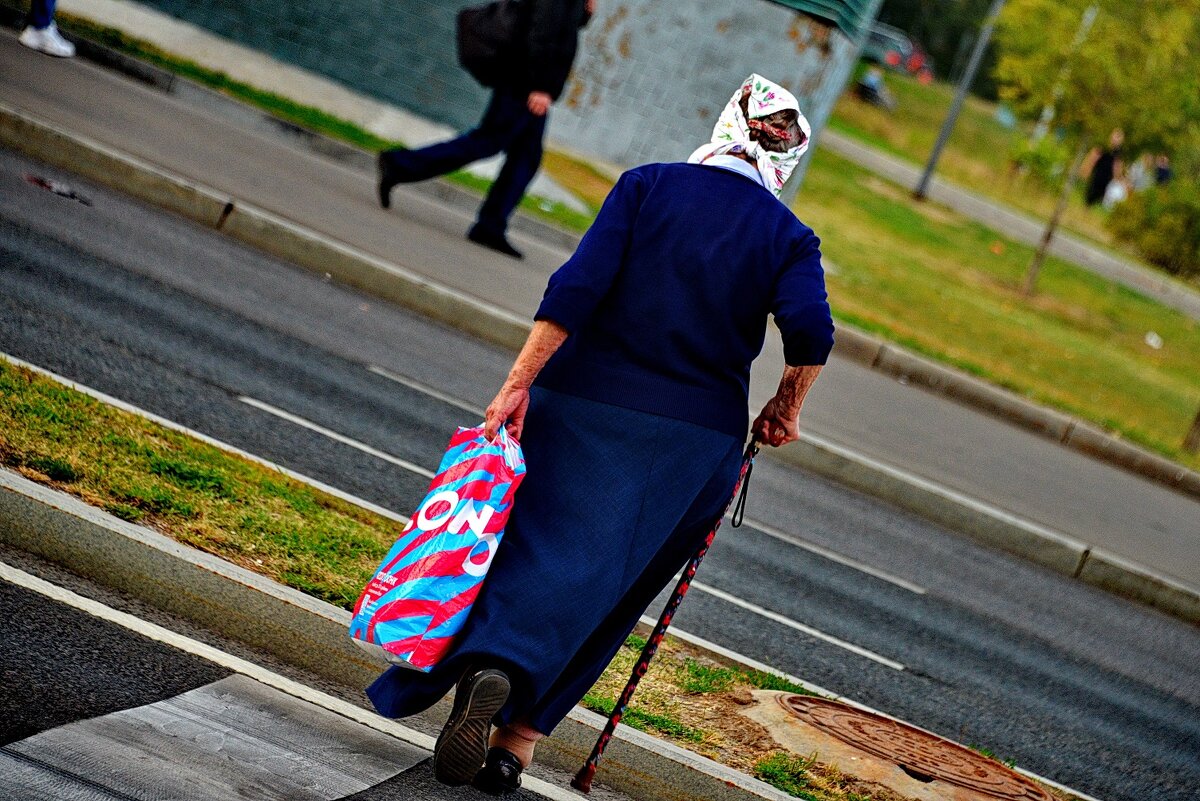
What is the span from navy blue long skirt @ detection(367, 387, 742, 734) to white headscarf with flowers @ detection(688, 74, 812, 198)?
0.77 m

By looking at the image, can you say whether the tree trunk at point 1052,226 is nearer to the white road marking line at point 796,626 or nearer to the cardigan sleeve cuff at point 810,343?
the white road marking line at point 796,626

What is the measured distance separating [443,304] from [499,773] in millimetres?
6750

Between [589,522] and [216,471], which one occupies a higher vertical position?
[589,522]

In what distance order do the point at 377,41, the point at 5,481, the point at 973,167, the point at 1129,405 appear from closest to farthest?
the point at 5,481
the point at 1129,405
the point at 377,41
the point at 973,167

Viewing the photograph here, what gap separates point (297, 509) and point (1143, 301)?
72.0ft

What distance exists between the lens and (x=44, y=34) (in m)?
14.2

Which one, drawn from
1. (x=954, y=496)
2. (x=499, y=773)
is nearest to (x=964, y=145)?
(x=954, y=496)

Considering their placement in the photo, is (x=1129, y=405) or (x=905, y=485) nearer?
(x=905, y=485)

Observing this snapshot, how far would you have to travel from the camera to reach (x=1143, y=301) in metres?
24.8

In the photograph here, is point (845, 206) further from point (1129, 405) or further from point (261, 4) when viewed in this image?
point (261, 4)

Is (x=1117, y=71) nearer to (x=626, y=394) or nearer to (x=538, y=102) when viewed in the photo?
(x=538, y=102)

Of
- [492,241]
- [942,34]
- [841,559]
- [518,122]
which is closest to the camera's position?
[841,559]

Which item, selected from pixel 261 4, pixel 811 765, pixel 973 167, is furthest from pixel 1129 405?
pixel 973 167

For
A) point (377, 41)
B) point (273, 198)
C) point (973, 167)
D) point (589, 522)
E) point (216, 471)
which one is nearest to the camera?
point (589, 522)
